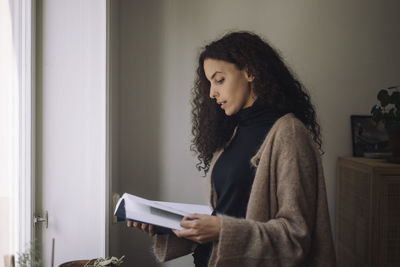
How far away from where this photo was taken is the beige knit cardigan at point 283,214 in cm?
98

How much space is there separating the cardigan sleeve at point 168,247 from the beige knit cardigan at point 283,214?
28 centimetres

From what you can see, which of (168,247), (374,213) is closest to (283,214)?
(168,247)

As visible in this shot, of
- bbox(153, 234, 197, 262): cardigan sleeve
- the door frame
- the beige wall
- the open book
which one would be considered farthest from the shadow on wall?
the open book

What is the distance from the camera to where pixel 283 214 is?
1000mm

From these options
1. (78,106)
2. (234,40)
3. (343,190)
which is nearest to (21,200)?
(78,106)

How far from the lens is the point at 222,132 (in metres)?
1.44

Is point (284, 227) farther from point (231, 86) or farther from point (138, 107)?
point (138, 107)

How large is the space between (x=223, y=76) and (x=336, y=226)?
131cm

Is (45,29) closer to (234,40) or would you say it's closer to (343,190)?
(234,40)

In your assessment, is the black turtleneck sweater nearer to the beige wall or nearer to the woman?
the woman

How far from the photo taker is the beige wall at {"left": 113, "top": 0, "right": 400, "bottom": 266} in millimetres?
2053

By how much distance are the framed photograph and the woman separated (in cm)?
97

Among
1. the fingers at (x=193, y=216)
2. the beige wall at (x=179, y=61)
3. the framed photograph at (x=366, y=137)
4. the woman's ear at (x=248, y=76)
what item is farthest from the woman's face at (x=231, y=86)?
the framed photograph at (x=366, y=137)

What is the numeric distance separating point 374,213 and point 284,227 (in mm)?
922
